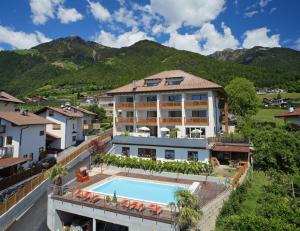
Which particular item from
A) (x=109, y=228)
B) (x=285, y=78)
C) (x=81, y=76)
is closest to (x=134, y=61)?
(x=81, y=76)

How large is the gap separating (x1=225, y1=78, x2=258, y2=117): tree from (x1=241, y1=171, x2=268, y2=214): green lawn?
2987 centimetres

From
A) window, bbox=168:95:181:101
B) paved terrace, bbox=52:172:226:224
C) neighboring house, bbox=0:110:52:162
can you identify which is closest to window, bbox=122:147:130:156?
paved terrace, bbox=52:172:226:224

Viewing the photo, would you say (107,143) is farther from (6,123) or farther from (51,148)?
(6,123)

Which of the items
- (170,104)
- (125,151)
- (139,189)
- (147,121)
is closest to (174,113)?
(170,104)

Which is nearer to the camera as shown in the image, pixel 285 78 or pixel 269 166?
pixel 269 166

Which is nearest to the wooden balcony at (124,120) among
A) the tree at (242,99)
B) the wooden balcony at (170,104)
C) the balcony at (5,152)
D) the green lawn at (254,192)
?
the wooden balcony at (170,104)

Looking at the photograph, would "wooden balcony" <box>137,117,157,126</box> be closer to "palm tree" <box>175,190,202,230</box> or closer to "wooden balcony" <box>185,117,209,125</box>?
"wooden balcony" <box>185,117,209,125</box>

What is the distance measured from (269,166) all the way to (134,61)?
147m

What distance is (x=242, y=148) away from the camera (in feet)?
118

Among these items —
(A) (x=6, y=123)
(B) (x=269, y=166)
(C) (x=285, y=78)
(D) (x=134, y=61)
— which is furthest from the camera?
(D) (x=134, y=61)

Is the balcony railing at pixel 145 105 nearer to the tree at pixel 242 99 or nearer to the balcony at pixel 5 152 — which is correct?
the balcony at pixel 5 152

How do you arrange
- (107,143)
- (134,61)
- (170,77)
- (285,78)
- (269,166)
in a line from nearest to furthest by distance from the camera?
(269,166) < (170,77) < (107,143) < (285,78) < (134,61)

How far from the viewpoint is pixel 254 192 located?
91.0 ft

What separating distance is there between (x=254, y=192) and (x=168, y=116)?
67.6 ft
